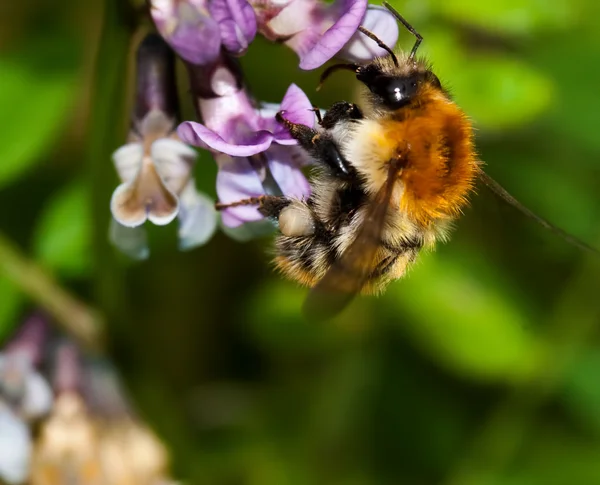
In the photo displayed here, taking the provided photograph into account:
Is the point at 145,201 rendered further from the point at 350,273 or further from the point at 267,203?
the point at 350,273

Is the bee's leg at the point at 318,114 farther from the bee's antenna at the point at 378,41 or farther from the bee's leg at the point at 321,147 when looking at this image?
the bee's antenna at the point at 378,41

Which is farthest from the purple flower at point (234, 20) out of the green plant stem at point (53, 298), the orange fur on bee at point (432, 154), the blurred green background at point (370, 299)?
the green plant stem at point (53, 298)

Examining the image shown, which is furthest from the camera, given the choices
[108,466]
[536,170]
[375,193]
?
[536,170]

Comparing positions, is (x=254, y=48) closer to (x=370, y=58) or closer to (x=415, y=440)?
(x=370, y=58)

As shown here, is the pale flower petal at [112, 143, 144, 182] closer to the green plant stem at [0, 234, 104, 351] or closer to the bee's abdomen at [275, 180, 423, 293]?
the bee's abdomen at [275, 180, 423, 293]

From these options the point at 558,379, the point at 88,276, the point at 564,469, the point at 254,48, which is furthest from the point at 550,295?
the point at 88,276
